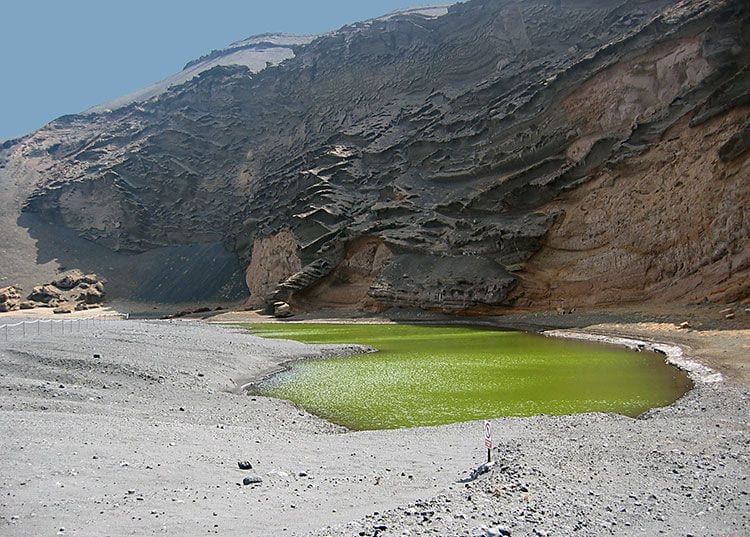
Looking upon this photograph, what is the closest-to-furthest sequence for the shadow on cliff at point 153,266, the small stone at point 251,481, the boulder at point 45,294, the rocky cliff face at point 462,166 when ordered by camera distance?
1. the small stone at point 251,481
2. the rocky cliff face at point 462,166
3. the shadow on cliff at point 153,266
4. the boulder at point 45,294

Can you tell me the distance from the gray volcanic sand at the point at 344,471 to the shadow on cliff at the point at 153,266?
58.5 meters

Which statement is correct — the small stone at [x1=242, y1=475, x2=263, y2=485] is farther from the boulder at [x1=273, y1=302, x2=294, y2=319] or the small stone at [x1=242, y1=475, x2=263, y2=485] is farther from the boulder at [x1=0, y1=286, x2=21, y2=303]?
the boulder at [x1=0, y1=286, x2=21, y2=303]

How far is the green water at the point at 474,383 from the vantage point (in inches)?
543

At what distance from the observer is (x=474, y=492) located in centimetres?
685

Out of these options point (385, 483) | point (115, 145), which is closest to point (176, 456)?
point (385, 483)

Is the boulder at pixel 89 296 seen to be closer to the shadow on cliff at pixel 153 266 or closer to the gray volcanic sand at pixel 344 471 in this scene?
the shadow on cliff at pixel 153 266

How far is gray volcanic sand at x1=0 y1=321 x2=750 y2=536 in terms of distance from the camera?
19.6ft

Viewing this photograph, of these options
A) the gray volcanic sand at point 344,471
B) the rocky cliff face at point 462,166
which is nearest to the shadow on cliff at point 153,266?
the rocky cliff face at point 462,166

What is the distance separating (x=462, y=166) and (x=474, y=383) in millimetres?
38864

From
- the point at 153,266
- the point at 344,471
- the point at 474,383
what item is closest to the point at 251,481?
the point at 344,471

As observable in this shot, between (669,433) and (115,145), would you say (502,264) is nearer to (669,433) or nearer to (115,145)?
(669,433)

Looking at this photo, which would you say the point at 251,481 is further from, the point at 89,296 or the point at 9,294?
the point at 9,294

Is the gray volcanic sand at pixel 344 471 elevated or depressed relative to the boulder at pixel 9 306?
elevated

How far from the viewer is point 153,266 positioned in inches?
3162
